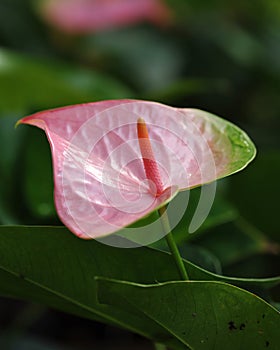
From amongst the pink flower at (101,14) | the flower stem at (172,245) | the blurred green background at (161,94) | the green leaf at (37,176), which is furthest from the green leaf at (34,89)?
the flower stem at (172,245)

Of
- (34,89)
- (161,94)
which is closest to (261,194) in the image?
(161,94)

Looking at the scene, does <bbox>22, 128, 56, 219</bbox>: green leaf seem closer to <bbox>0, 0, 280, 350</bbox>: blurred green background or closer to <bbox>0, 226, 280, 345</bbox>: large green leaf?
<bbox>0, 0, 280, 350</bbox>: blurred green background

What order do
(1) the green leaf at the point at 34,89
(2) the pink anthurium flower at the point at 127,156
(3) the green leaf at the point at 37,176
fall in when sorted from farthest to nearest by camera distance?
(1) the green leaf at the point at 34,89, (3) the green leaf at the point at 37,176, (2) the pink anthurium flower at the point at 127,156

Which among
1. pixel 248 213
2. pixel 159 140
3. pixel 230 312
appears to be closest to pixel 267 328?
pixel 230 312

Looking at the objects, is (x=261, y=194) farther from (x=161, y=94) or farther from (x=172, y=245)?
(x=172, y=245)

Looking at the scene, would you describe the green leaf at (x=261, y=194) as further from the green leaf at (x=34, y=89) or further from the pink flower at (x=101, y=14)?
the pink flower at (x=101, y=14)
